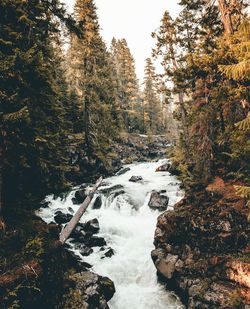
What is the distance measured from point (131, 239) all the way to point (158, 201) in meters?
3.98

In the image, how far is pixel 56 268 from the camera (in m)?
9.65

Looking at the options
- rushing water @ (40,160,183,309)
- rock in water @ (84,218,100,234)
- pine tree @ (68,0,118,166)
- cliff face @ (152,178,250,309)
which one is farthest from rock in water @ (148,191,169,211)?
pine tree @ (68,0,118,166)

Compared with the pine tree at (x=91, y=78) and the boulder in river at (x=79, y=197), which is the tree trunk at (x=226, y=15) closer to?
the boulder in river at (x=79, y=197)

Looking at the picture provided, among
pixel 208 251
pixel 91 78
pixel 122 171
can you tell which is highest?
pixel 91 78

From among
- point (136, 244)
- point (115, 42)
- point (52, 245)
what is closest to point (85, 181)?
point (136, 244)

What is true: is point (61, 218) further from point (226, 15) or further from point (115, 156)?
point (115, 156)

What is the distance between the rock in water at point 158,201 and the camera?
1872cm

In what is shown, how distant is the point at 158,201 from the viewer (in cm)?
1917

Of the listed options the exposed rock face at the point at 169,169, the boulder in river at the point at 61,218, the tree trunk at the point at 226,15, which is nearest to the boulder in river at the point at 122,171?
the exposed rock face at the point at 169,169

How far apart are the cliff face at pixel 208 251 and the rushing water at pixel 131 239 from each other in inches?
40.2

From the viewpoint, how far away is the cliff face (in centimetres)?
934

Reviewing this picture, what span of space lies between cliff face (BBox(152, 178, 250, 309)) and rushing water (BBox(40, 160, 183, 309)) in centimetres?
102

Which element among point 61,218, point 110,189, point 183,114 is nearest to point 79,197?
point 110,189

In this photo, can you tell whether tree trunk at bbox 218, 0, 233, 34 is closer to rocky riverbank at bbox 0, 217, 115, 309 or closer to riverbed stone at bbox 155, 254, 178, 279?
riverbed stone at bbox 155, 254, 178, 279
